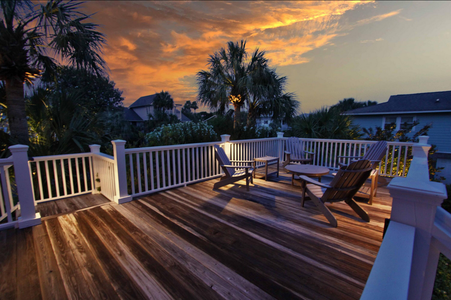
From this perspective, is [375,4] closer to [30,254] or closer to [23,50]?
[23,50]

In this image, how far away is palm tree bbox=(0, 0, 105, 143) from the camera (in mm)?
3721

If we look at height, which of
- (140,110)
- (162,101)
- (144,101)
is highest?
(144,101)

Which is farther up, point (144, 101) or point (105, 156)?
point (144, 101)

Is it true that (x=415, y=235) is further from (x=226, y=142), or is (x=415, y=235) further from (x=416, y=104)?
(x=416, y=104)

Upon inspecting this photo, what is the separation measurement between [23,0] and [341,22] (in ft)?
27.8

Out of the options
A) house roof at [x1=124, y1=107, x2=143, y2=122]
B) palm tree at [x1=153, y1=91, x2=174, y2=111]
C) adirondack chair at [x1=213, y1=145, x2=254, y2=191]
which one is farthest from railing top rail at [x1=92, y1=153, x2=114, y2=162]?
house roof at [x1=124, y1=107, x2=143, y2=122]

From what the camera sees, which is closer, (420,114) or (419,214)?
(419,214)

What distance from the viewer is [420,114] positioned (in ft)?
39.2

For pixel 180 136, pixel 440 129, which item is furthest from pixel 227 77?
pixel 440 129

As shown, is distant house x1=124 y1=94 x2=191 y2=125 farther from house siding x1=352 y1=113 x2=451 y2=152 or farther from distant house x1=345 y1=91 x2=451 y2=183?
house siding x1=352 y1=113 x2=451 y2=152

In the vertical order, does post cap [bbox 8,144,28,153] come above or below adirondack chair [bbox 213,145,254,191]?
above

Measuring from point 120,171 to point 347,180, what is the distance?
353 cm

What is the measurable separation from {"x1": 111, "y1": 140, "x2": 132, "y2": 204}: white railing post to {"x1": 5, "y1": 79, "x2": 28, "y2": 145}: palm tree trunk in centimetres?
209

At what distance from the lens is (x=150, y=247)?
87.1 inches
